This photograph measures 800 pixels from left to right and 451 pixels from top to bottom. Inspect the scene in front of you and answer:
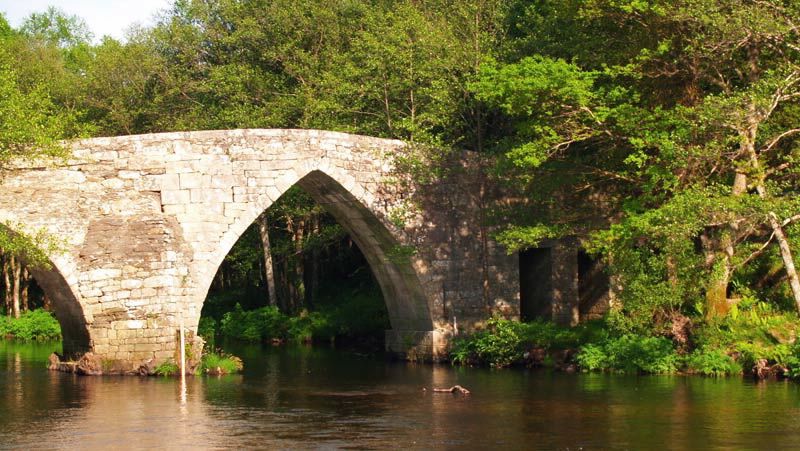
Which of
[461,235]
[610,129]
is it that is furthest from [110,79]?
[610,129]

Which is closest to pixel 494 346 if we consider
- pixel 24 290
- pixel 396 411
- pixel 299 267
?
pixel 396 411

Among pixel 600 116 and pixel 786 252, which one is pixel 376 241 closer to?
pixel 600 116

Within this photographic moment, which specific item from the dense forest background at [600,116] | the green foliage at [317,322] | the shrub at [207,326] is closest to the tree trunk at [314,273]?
the dense forest background at [600,116]

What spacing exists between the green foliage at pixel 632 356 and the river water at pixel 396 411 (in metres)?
0.46

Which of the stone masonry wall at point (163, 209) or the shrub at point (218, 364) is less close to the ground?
the stone masonry wall at point (163, 209)

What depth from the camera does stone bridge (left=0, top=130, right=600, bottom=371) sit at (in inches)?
790

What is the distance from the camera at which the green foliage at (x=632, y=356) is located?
66.7 feet

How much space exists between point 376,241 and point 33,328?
42.8 ft

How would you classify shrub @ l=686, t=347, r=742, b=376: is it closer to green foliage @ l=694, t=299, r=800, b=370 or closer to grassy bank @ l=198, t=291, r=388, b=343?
green foliage @ l=694, t=299, r=800, b=370

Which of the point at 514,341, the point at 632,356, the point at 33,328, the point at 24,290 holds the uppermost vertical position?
the point at 24,290

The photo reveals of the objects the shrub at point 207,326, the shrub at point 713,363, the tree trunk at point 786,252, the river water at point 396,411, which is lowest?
the river water at point 396,411

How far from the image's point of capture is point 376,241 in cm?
2425

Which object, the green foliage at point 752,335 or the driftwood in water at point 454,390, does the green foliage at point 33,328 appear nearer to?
the driftwood in water at point 454,390

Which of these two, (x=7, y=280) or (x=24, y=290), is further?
(x=24, y=290)
